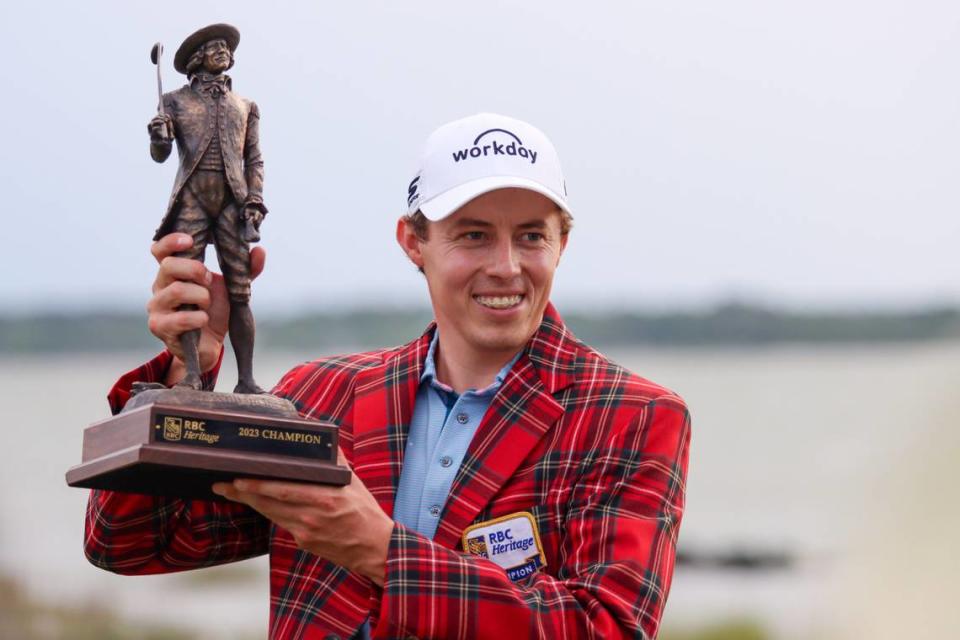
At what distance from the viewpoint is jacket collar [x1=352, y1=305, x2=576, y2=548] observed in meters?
4.61

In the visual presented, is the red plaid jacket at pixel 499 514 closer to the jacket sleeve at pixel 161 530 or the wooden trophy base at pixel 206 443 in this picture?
the jacket sleeve at pixel 161 530

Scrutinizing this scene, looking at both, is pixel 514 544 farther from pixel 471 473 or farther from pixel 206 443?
pixel 206 443

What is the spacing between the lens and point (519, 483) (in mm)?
4613

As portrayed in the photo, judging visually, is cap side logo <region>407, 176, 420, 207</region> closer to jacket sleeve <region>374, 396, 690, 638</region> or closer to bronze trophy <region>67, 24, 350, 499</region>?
bronze trophy <region>67, 24, 350, 499</region>

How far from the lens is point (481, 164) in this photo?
4.72 m

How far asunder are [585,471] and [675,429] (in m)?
0.28

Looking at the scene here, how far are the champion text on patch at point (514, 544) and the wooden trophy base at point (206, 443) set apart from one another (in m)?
0.44

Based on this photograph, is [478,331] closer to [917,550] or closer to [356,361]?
[356,361]

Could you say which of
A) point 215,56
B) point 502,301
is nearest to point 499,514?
point 502,301

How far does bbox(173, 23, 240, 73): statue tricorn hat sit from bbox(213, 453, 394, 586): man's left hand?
117cm

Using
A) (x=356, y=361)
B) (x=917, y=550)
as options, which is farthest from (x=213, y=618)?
(x=356, y=361)

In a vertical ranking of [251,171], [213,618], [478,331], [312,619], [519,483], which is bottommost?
[312,619]

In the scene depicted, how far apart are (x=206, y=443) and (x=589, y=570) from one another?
3.39 ft

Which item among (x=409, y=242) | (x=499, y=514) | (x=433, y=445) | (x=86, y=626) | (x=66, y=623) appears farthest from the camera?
(x=66, y=623)
